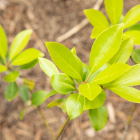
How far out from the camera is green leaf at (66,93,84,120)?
66 cm

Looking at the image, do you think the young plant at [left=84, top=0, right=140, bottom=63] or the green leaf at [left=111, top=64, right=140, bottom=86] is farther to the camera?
the young plant at [left=84, top=0, right=140, bottom=63]

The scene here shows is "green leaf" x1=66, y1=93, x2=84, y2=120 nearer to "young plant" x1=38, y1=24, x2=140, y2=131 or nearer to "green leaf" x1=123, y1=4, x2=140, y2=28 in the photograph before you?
"young plant" x1=38, y1=24, x2=140, y2=131

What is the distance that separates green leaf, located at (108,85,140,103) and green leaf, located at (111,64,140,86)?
0.07 feet

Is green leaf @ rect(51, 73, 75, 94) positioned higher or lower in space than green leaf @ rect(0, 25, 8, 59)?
lower

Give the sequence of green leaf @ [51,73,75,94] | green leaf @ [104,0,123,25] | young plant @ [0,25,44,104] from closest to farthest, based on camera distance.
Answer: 1. green leaf @ [51,73,75,94]
2. green leaf @ [104,0,123,25]
3. young plant @ [0,25,44,104]

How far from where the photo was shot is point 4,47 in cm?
99

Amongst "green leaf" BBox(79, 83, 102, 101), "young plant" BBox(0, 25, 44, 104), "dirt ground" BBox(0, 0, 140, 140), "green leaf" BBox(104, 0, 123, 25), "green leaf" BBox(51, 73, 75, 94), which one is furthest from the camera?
"dirt ground" BBox(0, 0, 140, 140)

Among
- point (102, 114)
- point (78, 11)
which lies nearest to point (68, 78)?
point (102, 114)

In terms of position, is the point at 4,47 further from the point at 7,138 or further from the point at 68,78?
the point at 7,138

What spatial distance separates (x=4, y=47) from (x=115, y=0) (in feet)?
1.95

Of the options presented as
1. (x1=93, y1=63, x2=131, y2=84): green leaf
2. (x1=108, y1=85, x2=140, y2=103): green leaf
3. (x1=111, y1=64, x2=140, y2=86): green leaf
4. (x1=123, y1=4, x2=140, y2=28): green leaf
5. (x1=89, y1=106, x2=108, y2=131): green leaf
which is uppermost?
(x1=123, y1=4, x2=140, y2=28): green leaf

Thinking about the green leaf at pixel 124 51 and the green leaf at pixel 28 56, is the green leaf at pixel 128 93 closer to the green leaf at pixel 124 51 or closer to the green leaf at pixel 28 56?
the green leaf at pixel 124 51

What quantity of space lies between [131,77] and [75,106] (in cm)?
24

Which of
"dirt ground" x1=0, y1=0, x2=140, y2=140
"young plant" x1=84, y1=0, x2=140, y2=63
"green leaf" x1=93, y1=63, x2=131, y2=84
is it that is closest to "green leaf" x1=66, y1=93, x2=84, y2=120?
"green leaf" x1=93, y1=63, x2=131, y2=84
